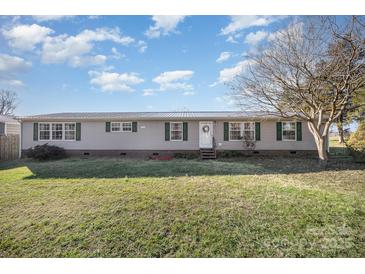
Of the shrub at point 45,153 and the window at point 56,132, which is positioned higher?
the window at point 56,132

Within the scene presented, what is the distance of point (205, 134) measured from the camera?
12.2 metres

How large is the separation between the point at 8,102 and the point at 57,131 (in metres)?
28.2

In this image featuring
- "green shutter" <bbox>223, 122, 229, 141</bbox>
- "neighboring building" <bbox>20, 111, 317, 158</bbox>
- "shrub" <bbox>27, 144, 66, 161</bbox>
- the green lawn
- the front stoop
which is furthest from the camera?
"green shutter" <bbox>223, 122, 229, 141</bbox>

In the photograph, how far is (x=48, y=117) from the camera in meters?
12.0

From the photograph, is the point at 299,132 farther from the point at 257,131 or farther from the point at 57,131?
the point at 57,131

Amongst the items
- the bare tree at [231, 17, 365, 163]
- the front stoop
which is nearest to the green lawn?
the bare tree at [231, 17, 365, 163]

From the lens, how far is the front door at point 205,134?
12117 mm

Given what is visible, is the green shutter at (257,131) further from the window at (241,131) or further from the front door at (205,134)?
the front door at (205,134)

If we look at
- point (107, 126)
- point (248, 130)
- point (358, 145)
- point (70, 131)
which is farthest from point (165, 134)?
point (358, 145)

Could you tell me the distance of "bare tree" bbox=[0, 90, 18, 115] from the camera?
31062 millimetres

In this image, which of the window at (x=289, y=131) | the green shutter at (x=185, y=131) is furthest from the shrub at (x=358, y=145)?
the green shutter at (x=185, y=131)

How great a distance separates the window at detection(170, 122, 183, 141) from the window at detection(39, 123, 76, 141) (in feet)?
20.0

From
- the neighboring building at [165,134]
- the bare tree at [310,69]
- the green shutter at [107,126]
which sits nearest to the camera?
the bare tree at [310,69]

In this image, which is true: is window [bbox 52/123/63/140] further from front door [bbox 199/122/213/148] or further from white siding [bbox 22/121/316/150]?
front door [bbox 199/122/213/148]
